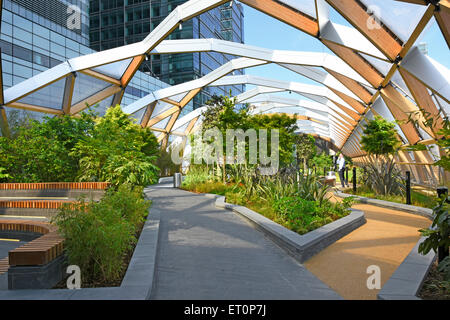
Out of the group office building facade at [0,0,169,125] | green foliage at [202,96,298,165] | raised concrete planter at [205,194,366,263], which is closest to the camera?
raised concrete planter at [205,194,366,263]

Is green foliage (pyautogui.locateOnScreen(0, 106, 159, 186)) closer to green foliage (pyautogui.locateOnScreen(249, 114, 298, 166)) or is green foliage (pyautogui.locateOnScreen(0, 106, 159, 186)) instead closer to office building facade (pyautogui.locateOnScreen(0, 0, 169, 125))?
green foliage (pyautogui.locateOnScreen(249, 114, 298, 166))

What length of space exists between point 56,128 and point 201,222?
19.6 ft

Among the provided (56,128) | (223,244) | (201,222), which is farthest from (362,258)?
(56,128)

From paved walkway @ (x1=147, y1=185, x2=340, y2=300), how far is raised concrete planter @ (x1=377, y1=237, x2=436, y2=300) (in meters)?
0.56

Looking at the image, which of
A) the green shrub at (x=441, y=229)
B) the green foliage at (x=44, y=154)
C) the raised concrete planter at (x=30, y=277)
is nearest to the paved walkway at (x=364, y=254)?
the green shrub at (x=441, y=229)

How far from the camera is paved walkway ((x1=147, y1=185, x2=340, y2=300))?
3.40 m

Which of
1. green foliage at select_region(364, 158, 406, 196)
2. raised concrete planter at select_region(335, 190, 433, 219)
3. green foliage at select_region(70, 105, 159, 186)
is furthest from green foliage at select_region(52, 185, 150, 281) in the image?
green foliage at select_region(364, 158, 406, 196)

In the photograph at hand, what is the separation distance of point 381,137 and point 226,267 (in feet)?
39.7

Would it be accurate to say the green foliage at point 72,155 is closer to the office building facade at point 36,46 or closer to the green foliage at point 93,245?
the green foliage at point 93,245

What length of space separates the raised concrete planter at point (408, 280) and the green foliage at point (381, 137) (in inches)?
420

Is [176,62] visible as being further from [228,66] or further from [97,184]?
[97,184]

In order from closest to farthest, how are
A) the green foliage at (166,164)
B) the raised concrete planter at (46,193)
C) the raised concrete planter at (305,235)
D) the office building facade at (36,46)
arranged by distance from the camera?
the raised concrete planter at (305,235), the raised concrete planter at (46,193), the office building facade at (36,46), the green foliage at (166,164)

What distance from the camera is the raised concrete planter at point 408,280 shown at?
2.97 metres

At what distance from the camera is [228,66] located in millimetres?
21250
